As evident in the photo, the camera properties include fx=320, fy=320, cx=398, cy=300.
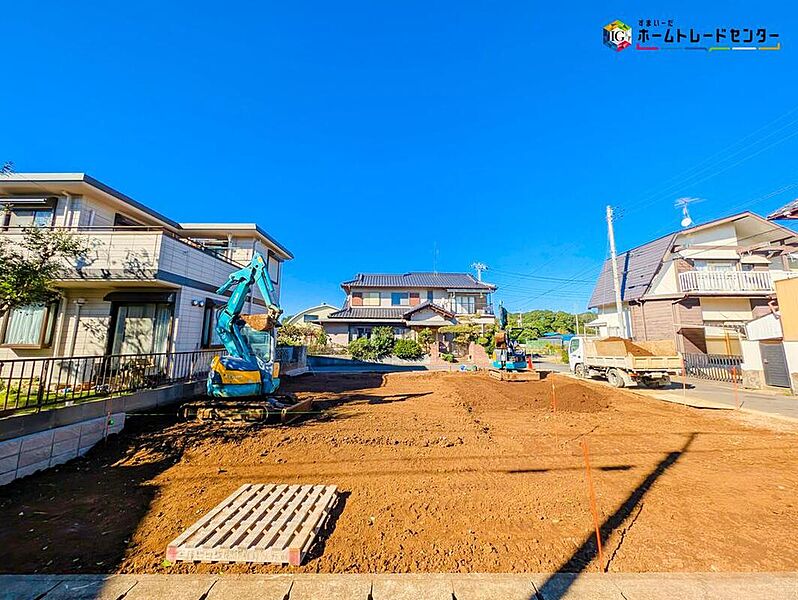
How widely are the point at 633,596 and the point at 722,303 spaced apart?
21399mm

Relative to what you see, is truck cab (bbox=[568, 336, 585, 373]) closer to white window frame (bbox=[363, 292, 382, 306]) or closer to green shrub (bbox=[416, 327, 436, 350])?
green shrub (bbox=[416, 327, 436, 350])

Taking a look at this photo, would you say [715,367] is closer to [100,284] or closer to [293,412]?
[293,412]

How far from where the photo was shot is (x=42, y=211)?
9.66m

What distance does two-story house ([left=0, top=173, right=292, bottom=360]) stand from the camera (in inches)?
342

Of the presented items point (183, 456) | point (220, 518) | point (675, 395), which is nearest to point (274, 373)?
point (183, 456)

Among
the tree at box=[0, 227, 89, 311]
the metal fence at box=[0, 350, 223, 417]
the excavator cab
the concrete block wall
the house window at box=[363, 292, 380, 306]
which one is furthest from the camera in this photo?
the house window at box=[363, 292, 380, 306]

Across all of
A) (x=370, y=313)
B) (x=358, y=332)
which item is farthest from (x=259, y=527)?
(x=370, y=313)

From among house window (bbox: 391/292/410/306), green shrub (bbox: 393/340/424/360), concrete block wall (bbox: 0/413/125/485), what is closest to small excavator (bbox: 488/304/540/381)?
green shrub (bbox: 393/340/424/360)

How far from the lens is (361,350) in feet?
77.1

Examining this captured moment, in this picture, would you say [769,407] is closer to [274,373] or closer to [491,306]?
[274,373]

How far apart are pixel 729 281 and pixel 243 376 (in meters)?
23.1

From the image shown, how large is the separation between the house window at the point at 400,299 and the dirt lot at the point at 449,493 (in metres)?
22.1

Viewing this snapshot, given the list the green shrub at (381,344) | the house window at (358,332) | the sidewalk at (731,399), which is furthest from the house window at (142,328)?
the house window at (358,332)

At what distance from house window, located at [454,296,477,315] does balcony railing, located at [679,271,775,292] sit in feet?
52.8
